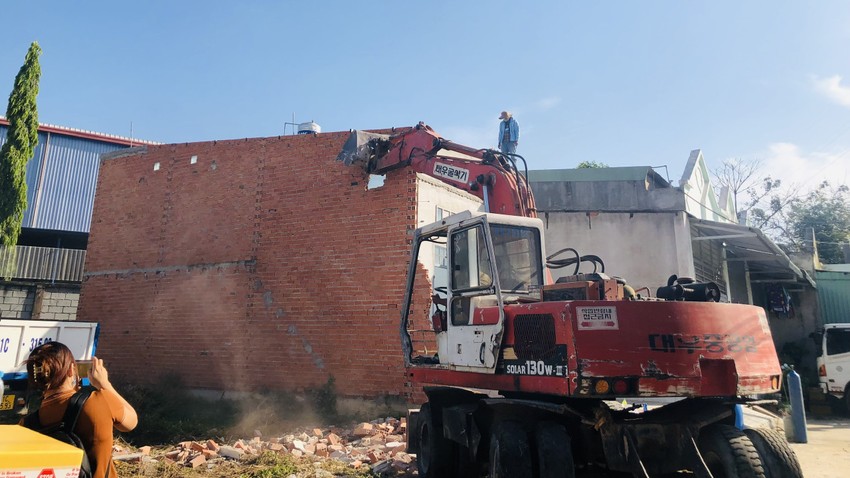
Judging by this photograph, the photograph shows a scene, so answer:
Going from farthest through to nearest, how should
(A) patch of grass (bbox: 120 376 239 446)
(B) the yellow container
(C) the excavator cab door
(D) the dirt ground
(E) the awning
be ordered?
(E) the awning, (A) patch of grass (bbox: 120 376 239 446), (D) the dirt ground, (C) the excavator cab door, (B) the yellow container

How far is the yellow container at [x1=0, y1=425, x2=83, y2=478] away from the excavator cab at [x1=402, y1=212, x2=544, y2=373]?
11.2ft

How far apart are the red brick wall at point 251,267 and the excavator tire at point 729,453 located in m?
5.67

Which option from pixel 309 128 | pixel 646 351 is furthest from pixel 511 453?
pixel 309 128

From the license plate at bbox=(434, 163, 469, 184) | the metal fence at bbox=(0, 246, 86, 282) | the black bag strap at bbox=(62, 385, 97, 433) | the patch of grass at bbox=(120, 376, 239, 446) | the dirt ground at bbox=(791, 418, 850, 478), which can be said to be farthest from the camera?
the metal fence at bbox=(0, 246, 86, 282)

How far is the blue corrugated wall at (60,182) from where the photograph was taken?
86.0 feet

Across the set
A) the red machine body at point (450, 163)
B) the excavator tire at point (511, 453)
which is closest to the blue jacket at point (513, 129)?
the red machine body at point (450, 163)

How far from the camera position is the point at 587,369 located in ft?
13.5

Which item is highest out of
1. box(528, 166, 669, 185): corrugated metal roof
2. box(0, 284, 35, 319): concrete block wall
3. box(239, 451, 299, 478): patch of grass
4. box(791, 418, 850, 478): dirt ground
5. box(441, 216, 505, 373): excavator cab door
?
box(528, 166, 669, 185): corrugated metal roof

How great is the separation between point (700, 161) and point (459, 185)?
1506 cm

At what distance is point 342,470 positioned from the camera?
6.73 metres

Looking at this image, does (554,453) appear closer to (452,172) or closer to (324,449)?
(452,172)

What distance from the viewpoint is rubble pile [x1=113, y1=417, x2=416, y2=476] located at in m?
7.12

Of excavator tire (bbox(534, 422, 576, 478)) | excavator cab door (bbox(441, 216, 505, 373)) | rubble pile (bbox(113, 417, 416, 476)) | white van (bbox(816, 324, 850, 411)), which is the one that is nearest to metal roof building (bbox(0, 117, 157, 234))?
rubble pile (bbox(113, 417, 416, 476))

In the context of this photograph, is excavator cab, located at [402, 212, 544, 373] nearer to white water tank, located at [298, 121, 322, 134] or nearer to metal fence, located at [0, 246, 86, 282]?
white water tank, located at [298, 121, 322, 134]
